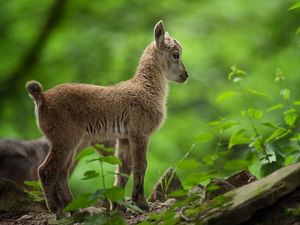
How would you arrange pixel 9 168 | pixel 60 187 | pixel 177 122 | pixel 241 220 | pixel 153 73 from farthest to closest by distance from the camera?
pixel 177 122
pixel 9 168
pixel 153 73
pixel 60 187
pixel 241 220

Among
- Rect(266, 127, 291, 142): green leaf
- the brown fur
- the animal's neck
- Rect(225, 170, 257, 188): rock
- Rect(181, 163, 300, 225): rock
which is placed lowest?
Rect(181, 163, 300, 225): rock

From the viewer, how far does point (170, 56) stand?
30.1 ft

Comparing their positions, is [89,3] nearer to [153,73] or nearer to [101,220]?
[153,73]

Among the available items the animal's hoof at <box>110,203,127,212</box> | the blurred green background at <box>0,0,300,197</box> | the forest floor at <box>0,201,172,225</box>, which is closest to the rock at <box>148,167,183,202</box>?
the forest floor at <box>0,201,172,225</box>

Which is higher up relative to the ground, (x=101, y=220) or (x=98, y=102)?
(x=98, y=102)

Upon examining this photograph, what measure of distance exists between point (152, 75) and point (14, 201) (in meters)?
2.38

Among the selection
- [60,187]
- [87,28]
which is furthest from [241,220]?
[87,28]

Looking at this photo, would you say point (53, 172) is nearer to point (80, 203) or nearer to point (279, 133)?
point (80, 203)

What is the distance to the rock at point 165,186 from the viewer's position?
8.81 metres

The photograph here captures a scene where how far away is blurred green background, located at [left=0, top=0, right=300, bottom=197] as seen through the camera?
15.8 metres

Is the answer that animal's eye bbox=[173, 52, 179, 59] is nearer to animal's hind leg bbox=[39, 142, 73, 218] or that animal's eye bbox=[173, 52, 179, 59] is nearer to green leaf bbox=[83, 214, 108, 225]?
animal's hind leg bbox=[39, 142, 73, 218]

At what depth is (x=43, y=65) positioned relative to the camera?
53.3ft

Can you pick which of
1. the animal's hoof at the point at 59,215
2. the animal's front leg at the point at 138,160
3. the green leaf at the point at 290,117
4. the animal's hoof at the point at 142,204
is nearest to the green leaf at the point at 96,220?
the animal's hoof at the point at 59,215

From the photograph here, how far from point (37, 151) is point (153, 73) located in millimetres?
3905
